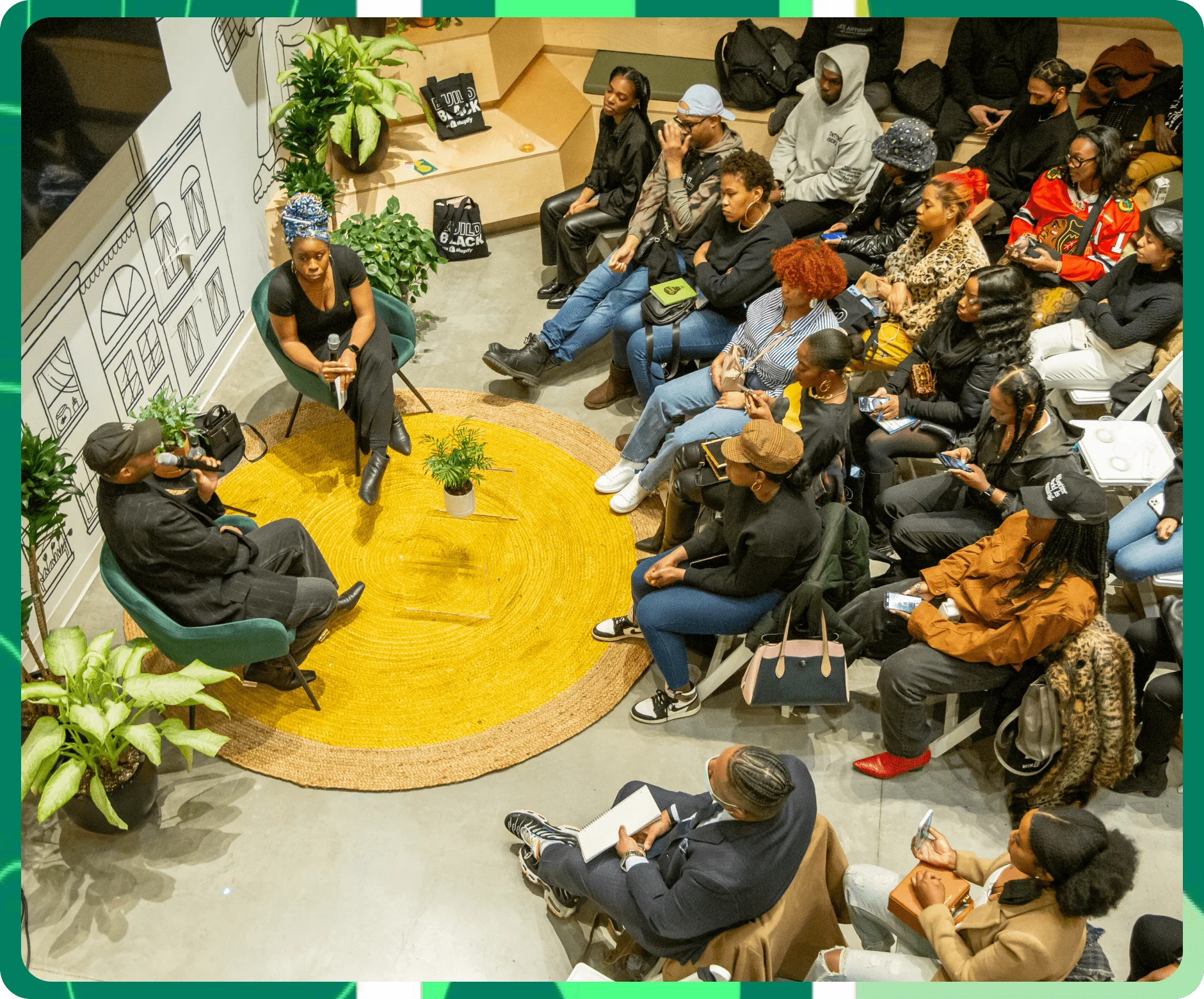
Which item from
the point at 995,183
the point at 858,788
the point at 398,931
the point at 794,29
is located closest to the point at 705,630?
the point at 858,788

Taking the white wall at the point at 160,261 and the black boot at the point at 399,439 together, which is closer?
the white wall at the point at 160,261

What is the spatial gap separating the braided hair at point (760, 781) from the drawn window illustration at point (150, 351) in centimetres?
368

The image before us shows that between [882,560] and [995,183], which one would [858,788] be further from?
[995,183]

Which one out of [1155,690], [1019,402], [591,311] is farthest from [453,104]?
[1155,690]

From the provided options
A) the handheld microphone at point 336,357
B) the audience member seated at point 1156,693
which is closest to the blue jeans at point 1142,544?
the audience member seated at point 1156,693

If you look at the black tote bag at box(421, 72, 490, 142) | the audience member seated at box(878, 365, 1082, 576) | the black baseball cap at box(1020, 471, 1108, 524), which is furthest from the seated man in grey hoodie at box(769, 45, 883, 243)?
the black baseball cap at box(1020, 471, 1108, 524)

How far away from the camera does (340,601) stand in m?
4.62

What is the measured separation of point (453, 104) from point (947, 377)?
3.95 m

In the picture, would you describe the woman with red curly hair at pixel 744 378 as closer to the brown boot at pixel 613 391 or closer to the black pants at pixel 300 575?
the brown boot at pixel 613 391

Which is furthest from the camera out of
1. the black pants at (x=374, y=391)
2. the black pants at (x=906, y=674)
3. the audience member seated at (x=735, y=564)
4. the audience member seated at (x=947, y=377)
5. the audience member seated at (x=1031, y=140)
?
the audience member seated at (x=1031, y=140)

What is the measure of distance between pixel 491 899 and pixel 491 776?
1.64 ft

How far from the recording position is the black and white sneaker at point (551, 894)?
3688 millimetres

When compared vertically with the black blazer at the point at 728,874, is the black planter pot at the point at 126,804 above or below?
below

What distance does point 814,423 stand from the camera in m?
4.23
